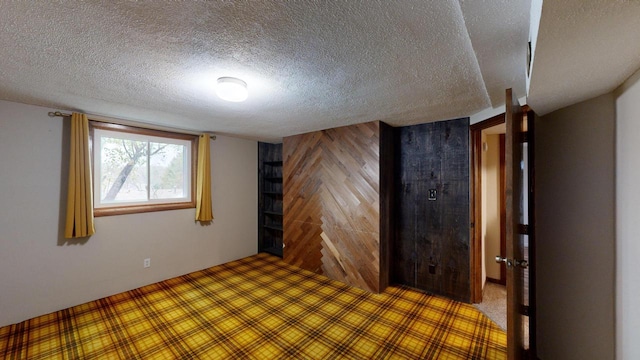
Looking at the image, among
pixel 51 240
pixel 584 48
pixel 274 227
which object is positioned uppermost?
pixel 584 48

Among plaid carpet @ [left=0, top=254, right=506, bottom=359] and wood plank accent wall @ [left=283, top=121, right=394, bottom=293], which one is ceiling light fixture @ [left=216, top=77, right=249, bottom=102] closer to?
wood plank accent wall @ [left=283, top=121, right=394, bottom=293]

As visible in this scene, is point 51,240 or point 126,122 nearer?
point 51,240

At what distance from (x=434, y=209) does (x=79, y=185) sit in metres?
4.24

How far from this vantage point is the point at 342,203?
3420mm

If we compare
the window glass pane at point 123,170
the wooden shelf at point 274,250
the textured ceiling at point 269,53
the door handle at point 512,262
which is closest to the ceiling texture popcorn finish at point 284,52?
the textured ceiling at point 269,53

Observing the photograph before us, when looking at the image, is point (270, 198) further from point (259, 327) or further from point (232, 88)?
point (232, 88)

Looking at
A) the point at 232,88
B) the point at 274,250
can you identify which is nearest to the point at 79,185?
the point at 232,88

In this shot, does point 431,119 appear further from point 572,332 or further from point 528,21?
point 572,332

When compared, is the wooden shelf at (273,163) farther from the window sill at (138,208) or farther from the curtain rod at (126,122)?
the window sill at (138,208)

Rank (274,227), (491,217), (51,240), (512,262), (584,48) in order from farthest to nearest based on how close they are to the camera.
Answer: (274,227) < (491,217) < (51,240) < (512,262) < (584,48)

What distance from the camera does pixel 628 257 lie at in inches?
45.5

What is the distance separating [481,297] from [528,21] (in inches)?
116

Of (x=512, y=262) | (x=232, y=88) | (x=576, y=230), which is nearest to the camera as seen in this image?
(x=512, y=262)

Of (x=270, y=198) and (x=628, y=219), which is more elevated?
(x=628, y=219)
